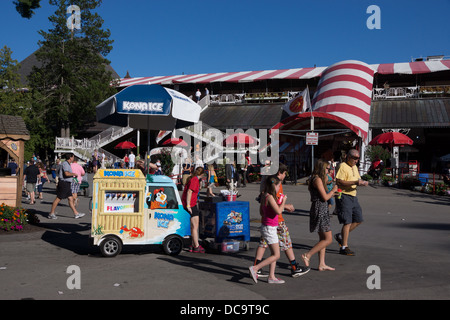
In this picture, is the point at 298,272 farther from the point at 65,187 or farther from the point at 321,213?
the point at 65,187

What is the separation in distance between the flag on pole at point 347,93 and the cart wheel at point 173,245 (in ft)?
64.7

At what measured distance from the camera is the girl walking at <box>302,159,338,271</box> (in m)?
6.81

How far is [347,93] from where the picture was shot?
28.6m

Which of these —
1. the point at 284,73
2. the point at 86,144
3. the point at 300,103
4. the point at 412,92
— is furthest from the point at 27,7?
the point at 284,73

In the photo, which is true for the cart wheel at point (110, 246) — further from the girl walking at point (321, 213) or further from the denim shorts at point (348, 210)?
the denim shorts at point (348, 210)

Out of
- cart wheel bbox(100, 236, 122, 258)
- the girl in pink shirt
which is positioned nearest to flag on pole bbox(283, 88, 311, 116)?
cart wheel bbox(100, 236, 122, 258)

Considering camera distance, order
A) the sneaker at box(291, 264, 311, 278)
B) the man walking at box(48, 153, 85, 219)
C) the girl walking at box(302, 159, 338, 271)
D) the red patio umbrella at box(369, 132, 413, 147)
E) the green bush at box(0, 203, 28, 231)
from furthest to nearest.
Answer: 1. the red patio umbrella at box(369, 132, 413, 147)
2. the man walking at box(48, 153, 85, 219)
3. the green bush at box(0, 203, 28, 231)
4. the girl walking at box(302, 159, 338, 271)
5. the sneaker at box(291, 264, 311, 278)

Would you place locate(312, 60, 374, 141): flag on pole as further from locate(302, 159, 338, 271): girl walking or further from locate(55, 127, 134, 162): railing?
locate(302, 159, 338, 271): girl walking

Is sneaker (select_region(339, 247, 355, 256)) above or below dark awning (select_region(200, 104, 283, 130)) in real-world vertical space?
below

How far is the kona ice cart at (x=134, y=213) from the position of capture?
7.75 metres

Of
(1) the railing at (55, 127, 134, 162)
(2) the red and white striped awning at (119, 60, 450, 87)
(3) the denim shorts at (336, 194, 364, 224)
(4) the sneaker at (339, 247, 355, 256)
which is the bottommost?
(4) the sneaker at (339, 247, 355, 256)

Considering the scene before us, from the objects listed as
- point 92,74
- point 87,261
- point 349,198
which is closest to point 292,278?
point 349,198

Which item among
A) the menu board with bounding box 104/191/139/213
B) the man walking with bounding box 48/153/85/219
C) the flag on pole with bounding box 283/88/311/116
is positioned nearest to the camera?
the menu board with bounding box 104/191/139/213

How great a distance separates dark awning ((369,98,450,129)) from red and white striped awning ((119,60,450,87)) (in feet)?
8.81
